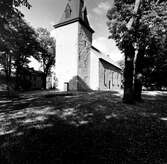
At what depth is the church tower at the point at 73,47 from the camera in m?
21.3

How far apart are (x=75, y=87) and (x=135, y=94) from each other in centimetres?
1220

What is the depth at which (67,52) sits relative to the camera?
22188 mm

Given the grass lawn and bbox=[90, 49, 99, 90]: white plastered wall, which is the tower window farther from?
the grass lawn

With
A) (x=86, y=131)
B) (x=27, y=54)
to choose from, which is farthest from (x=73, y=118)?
(x=27, y=54)

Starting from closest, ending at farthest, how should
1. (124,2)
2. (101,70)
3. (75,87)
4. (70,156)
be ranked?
(70,156) < (124,2) < (75,87) < (101,70)

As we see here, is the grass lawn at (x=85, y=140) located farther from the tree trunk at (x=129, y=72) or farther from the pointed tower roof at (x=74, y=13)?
the pointed tower roof at (x=74, y=13)

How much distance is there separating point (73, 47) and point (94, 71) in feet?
20.3

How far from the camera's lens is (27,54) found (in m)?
29.3

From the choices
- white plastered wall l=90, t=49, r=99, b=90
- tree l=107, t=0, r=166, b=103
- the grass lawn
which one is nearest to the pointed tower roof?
white plastered wall l=90, t=49, r=99, b=90

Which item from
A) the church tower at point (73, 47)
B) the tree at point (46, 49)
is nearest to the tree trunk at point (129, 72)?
the church tower at point (73, 47)

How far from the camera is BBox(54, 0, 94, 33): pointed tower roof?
2167cm

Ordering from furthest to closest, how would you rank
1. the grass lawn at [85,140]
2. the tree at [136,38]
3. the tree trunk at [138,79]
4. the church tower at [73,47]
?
the church tower at [73,47] < the tree trunk at [138,79] < the tree at [136,38] < the grass lawn at [85,140]

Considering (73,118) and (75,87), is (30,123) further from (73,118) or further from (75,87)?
(75,87)

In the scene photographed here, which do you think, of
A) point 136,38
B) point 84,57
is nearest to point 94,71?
point 84,57
